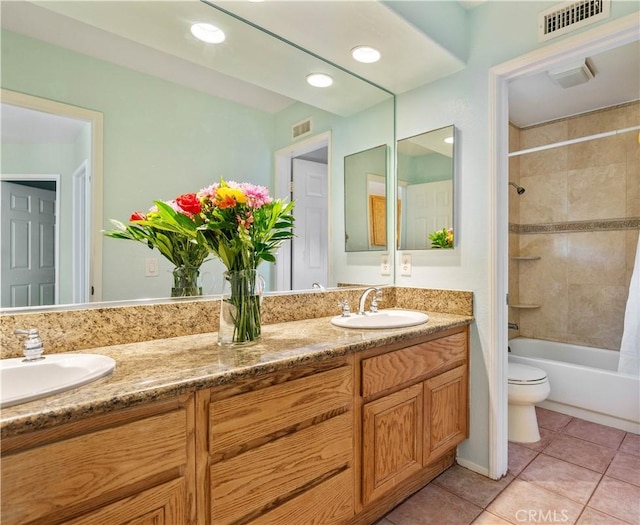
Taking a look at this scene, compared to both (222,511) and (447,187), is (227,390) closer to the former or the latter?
(222,511)

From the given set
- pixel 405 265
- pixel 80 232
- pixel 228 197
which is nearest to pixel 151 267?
pixel 80 232

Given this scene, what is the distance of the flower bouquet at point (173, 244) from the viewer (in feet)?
4.38

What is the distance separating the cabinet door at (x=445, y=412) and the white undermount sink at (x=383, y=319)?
11.2 inches

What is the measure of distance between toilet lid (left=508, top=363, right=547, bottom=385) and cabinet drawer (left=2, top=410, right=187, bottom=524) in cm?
205

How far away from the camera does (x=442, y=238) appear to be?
2.01 m

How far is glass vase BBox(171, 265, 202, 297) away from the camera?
4.76 ft

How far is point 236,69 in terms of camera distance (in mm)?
1670

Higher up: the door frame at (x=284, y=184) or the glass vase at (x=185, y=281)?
A: the door frame at (x=284, y=184)

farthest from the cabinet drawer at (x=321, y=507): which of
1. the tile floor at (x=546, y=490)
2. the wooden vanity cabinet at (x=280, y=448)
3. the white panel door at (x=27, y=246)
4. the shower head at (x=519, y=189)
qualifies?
the shower head at (x=519, y=189)

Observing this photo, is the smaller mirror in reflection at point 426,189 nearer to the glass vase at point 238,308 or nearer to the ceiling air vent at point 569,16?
the ceiling air vent at point 569,16

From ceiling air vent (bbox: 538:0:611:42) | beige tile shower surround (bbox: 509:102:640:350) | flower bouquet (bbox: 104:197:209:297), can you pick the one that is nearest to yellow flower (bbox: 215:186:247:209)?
flower bouquet (bbox: 104:197:209:297)

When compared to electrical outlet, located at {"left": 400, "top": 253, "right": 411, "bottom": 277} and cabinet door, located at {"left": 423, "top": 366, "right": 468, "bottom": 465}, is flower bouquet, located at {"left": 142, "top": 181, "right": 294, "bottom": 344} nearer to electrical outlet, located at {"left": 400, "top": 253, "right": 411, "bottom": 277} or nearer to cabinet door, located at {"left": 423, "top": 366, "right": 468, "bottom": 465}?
cabinet door, located at {"left": 423, "top": 366, "right": 468, "bottom": 465}

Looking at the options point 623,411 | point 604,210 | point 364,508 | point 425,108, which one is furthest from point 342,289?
point 604,210

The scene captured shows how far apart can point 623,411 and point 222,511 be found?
2.58 m
